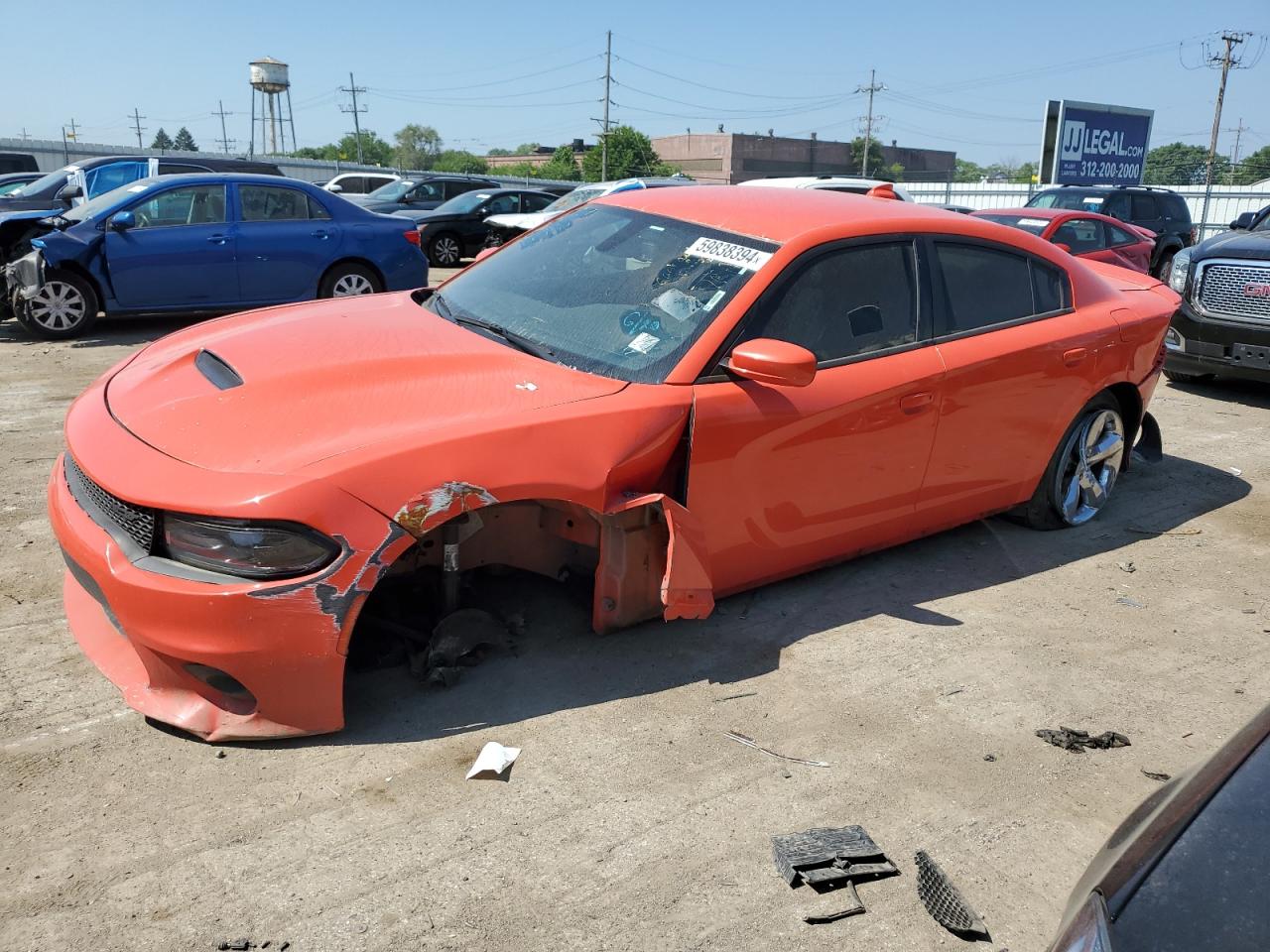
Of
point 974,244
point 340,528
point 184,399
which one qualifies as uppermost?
point 974,244

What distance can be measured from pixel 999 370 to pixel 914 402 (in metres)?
0.55

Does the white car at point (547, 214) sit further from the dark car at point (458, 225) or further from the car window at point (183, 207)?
the car window at point (183, 207)

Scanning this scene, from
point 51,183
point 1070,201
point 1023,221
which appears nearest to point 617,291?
point 1023,221

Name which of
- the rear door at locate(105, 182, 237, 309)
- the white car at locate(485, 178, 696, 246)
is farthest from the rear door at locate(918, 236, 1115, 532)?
the white car at locate(485, 178, 696, 246)

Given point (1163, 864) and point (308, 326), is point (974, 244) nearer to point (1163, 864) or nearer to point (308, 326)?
point (308, 326)

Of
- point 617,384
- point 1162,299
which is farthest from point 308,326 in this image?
point 1162,299

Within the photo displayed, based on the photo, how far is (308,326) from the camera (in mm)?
3916

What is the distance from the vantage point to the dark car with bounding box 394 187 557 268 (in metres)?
17.0

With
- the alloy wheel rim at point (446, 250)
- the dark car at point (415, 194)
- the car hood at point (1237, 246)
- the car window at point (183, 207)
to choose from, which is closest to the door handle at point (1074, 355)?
the car hood at point (1237, 246)

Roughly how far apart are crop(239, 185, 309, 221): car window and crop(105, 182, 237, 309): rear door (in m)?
0.22

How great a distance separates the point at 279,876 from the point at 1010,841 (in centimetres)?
196

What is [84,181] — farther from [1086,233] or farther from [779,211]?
[1086,233]

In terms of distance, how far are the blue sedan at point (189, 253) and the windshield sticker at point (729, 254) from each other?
671cm

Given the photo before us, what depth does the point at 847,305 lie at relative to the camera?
3963 millimetres
